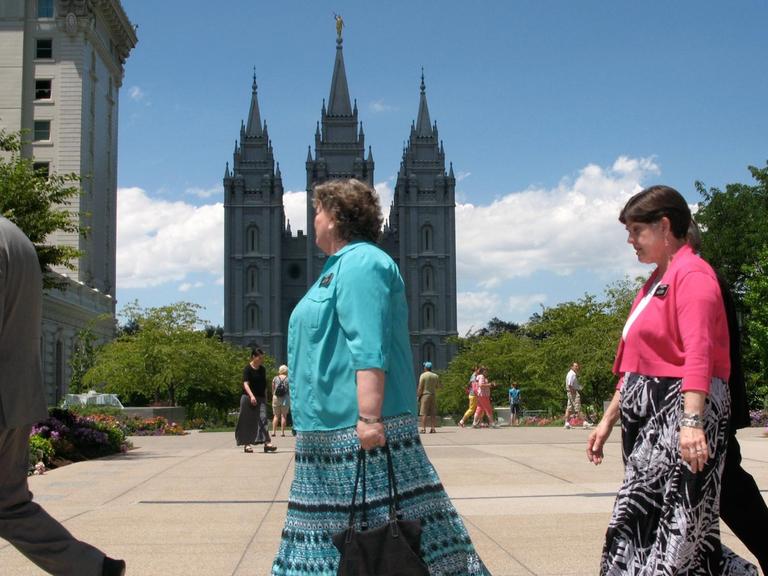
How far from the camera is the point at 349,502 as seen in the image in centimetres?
358

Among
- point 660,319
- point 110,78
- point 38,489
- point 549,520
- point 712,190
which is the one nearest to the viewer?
point 660,319

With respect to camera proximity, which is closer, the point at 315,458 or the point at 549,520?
the point at 315,458

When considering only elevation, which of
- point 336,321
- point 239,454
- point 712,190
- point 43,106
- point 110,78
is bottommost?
point 239,454

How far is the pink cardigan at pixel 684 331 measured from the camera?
375cm

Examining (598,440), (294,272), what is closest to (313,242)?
(294,272)

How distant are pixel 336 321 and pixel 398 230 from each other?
10129cm

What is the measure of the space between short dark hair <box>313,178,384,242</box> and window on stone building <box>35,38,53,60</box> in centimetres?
5263

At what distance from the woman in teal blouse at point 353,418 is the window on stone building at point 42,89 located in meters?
52.0

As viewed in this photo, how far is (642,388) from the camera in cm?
397

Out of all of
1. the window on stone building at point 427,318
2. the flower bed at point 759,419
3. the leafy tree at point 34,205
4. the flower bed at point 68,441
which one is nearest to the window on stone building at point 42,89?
the leafy tree at point 34,205

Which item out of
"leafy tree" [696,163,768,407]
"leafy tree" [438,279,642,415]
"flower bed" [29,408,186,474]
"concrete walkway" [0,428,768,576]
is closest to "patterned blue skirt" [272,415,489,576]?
"concrete walkway" [0,428,768,576]

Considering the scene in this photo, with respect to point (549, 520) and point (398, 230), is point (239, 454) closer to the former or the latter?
point (549, 520)

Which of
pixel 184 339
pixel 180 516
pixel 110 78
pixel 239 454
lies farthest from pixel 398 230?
pixel 180 516

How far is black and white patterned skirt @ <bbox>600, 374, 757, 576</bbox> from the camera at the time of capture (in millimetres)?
3725
